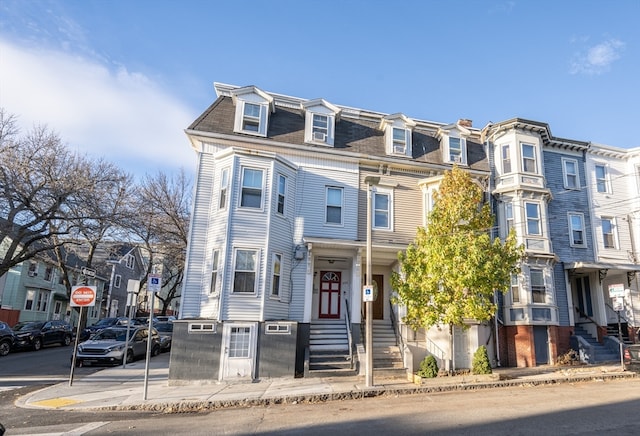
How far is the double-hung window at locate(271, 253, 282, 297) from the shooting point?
15100 mm

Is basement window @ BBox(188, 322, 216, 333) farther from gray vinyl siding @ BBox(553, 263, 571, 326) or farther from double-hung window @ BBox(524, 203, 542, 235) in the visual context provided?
gray vinyl siding @ BBox(553, 263, 571, 326)

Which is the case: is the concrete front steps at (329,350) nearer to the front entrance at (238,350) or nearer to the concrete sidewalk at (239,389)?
the concrete sidewalk at (239,389)

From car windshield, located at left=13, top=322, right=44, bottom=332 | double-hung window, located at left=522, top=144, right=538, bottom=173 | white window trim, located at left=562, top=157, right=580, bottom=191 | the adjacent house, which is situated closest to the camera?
the adjacent house

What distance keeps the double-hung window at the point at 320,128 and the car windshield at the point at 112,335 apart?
41.7 feet

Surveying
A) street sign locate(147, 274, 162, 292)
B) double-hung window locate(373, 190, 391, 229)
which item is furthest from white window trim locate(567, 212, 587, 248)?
street sign locate(147, 274, 162, 292)

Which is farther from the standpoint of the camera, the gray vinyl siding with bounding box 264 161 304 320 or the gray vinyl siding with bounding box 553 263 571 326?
the gray vinyl siding with bounding box 553 263 571 326

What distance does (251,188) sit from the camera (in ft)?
50.9

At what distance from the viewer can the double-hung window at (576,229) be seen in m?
19.6

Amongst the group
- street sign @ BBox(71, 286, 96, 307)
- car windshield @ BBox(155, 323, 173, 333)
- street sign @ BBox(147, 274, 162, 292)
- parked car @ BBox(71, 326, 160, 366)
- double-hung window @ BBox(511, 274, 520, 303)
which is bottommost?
parked car @ BBox(71, 326, 160, 366)

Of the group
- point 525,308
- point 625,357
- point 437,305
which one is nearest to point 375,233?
point 437,305

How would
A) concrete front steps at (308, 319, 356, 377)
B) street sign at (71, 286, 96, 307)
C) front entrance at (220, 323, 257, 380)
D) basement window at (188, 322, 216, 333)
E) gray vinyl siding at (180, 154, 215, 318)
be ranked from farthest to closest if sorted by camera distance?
1. gray vinyl siding at (180, 154, 215, 318)
2. concrete front steps at (308, 319, 356, 377)
3. basement window at (188, 322, 216, 333)
4. front entrance at (220, 323, 257, 380)
5. street sign at (71, 286, 96, 307)

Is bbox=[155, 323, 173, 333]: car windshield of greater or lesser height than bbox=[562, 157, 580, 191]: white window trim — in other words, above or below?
below

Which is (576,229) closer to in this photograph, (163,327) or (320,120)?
(320,120)

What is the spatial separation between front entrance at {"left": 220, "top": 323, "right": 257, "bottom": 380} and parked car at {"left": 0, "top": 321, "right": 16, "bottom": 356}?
593 inches
